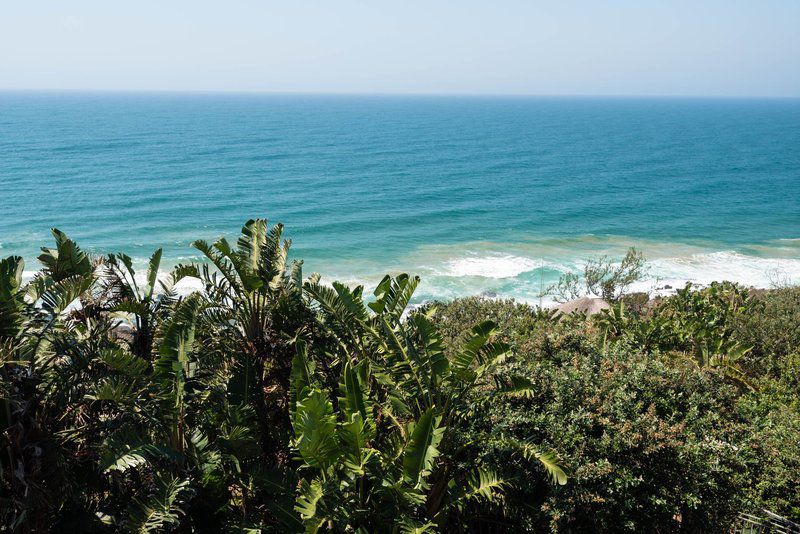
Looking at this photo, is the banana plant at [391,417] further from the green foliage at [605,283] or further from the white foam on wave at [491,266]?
the white foam on wave at [491,266]

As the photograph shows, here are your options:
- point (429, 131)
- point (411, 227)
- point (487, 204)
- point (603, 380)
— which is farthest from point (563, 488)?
point (429, 131)

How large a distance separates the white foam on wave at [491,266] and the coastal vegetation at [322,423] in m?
27.3

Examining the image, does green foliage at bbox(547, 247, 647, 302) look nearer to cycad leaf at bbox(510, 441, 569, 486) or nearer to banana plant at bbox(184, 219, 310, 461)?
cycad leaf at bbox(510, 441, 569, 486)

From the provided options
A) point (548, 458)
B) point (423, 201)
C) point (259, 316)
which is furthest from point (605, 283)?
point (423, 201)

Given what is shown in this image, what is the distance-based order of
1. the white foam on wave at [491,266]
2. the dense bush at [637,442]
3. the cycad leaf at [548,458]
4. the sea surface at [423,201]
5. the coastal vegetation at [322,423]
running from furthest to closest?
the sea surface at [423,201]
the white foam on wave at [491,266]
the dense bush at [637,442]
the cycad leaf at [548,458]
the coastal vegetation at [322,423]

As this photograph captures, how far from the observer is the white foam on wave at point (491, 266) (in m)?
37.0

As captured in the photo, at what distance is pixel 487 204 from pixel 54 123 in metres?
82.8

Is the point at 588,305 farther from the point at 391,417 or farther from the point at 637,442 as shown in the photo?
the point at 391,417

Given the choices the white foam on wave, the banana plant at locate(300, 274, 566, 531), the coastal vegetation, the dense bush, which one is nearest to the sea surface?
the white foam on wave

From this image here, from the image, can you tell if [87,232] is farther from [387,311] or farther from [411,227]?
[387,311]

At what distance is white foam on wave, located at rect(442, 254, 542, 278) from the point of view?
37.0 meters

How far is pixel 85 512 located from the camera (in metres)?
7.11

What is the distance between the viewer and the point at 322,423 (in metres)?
6.54

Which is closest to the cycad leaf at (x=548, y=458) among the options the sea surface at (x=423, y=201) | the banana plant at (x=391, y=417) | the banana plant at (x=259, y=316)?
the banana plant at (x=391, y=417)
